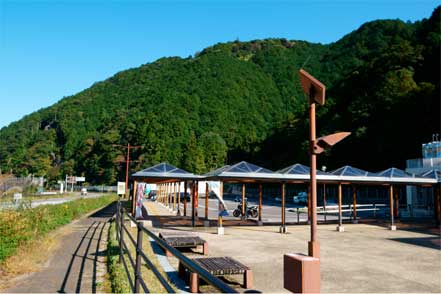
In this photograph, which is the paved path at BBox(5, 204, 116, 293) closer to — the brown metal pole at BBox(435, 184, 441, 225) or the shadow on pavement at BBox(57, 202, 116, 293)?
the shadow on pavement at BBox(57, 202, 116, 293)

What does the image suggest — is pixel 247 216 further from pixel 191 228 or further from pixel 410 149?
pixel 410 149

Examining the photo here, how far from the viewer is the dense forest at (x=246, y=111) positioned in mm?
51312

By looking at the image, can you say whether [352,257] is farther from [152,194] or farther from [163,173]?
[152,194]

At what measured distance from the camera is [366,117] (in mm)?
53531

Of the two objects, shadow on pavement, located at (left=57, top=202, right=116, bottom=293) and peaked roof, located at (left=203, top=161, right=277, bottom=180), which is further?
peaked roof, located at (left=203, top=161, right=277, bottom=180)

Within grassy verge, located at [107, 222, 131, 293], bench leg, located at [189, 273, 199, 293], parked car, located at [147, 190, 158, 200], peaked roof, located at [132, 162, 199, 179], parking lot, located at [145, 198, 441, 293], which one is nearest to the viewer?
bench leg, located at [189, 273, 199, 293]

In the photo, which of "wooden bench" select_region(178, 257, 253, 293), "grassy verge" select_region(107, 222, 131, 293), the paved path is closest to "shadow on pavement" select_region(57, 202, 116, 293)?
the paved path

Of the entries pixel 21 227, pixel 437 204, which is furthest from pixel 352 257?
pixel 437 204

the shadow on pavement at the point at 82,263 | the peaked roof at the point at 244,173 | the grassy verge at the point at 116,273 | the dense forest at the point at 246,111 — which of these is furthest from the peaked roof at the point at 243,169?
the dense forest at the point at 246,111

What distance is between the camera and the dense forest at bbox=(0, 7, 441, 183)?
51.3 meters

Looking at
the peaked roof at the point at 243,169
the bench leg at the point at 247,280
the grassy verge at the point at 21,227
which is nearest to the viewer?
the bench leg at the point at 247,280

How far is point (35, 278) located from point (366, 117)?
5314 cm

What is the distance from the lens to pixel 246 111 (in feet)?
362

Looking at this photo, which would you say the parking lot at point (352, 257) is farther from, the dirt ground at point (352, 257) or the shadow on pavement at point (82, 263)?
the shadow on pavement at point (82, 263)
